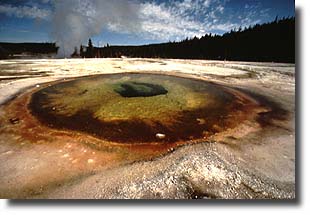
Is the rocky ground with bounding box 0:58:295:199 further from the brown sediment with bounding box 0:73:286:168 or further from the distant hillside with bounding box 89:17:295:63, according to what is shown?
the distant hillside with bounding box 89:17:295:63

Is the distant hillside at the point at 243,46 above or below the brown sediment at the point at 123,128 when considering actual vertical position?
above

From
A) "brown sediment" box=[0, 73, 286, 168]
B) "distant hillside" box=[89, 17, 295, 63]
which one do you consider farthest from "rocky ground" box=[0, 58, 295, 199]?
A: "distant hillside" box=[89, 17, 295, 63]

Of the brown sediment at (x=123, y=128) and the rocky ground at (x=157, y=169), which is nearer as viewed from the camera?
the rocky ground at (x=157, y=169)

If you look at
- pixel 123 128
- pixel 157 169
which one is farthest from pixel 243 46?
pixel 157 169

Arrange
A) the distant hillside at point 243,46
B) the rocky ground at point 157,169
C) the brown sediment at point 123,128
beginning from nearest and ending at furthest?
the rocky ground at point 157,169 → the brown sediment at point 123,128 → the distant hillside at point 243,46

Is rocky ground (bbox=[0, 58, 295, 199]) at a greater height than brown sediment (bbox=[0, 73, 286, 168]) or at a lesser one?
lesser

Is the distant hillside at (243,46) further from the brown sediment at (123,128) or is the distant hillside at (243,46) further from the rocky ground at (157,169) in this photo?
the rocky ground at (157,169)

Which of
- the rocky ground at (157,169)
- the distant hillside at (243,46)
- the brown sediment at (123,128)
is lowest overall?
the rocky ground at (157,169)

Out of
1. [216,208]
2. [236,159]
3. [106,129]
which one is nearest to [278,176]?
[236,159]

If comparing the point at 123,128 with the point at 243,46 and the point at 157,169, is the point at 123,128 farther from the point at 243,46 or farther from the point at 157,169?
the point at 243,46

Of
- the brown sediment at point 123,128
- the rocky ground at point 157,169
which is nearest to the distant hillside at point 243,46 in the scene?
the brown sediment at point 123,128
